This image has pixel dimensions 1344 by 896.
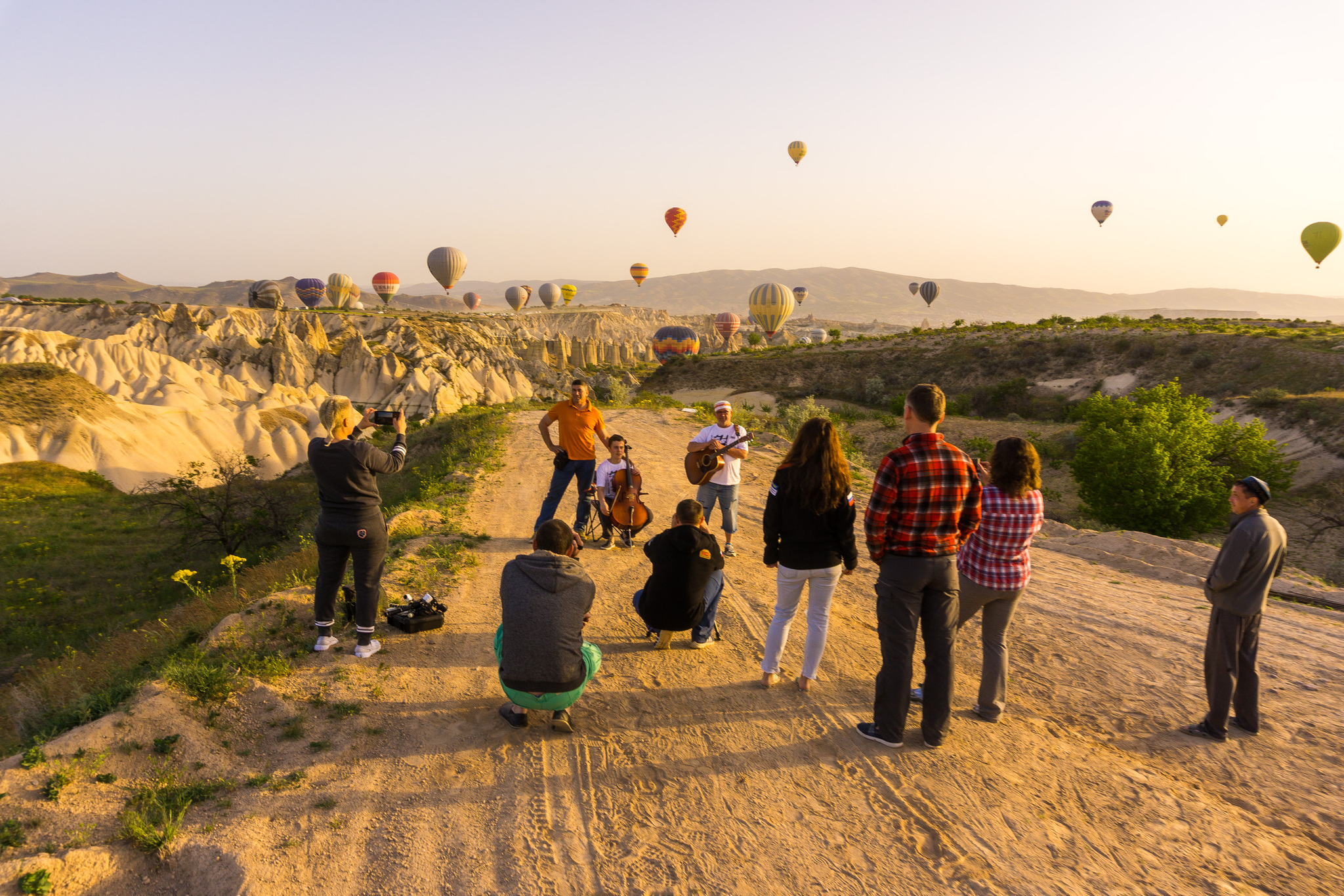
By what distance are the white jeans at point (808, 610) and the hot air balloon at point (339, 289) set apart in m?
136

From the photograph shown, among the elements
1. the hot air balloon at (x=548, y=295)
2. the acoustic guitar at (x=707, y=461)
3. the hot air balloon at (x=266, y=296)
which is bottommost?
the acoustic guitar at (x=707, y=461)

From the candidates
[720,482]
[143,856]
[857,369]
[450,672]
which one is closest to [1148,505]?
[720,482]

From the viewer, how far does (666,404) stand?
2811 centimetres

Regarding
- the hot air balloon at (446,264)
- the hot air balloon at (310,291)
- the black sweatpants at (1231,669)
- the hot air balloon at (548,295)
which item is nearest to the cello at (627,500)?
the black sweatpants at (1231,669)

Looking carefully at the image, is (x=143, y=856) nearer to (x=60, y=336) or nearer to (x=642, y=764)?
(x=642, y=764)

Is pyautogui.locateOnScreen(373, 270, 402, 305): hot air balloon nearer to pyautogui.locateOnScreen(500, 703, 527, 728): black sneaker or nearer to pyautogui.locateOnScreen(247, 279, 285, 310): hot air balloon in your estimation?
pyautogui.locateOnScreen(247, 279, 285, 310): hot air balloon

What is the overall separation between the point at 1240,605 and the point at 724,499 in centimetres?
538

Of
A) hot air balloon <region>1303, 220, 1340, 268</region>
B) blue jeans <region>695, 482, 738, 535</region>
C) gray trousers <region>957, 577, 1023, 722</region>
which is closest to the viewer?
gray trousers <region>957, 577, 1023, 722</region>

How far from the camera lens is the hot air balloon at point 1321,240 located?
4728 centimetres

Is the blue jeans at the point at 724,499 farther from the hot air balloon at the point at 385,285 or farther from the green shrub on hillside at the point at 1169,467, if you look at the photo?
the hot air balloon at the point at 385,285

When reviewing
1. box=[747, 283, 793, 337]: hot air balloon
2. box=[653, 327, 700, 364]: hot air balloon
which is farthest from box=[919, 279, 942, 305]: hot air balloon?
box=[747, 283, 793, 337]: hot air balloon

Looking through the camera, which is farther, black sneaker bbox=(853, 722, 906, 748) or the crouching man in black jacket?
the crouching man in black jacket

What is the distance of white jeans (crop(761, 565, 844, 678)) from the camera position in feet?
17.3

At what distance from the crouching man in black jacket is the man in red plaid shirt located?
1681 millimetres
